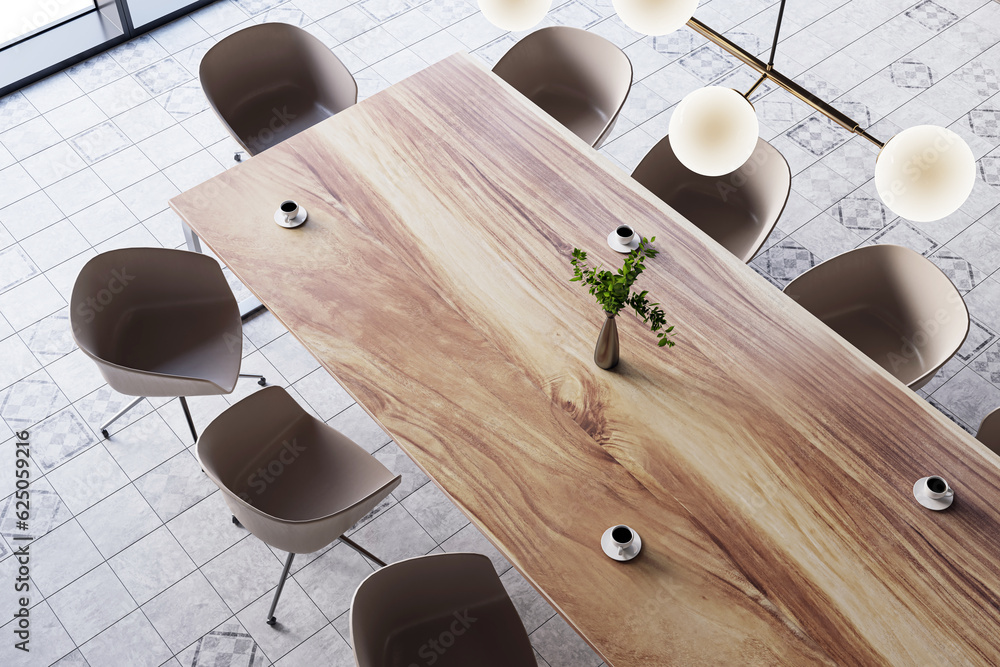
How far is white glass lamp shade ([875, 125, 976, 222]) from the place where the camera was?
1999 millimetres

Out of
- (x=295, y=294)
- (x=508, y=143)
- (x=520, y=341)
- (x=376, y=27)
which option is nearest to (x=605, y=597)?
(x=520, y=341)

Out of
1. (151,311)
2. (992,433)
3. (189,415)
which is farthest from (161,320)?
(992,433)

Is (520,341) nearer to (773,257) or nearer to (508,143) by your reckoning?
(508,143)

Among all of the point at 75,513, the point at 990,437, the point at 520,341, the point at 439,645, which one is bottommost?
the point at 75,513

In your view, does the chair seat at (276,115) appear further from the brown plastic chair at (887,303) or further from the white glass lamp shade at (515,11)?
the brown plastic chair at (887,303)

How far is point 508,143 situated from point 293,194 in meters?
0.79

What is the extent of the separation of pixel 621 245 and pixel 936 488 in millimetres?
1185

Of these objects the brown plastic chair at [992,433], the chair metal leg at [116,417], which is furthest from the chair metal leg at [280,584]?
the brown plastic chair at [992,433]

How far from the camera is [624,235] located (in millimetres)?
3029

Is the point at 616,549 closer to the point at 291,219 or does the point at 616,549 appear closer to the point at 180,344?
the point at 291,219

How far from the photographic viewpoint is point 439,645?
2627 millimetres

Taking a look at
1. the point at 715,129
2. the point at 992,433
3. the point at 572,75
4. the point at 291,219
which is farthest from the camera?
the point at 572,75

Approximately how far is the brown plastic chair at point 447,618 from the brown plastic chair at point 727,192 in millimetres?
1581

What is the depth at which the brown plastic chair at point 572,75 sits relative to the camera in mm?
3805
